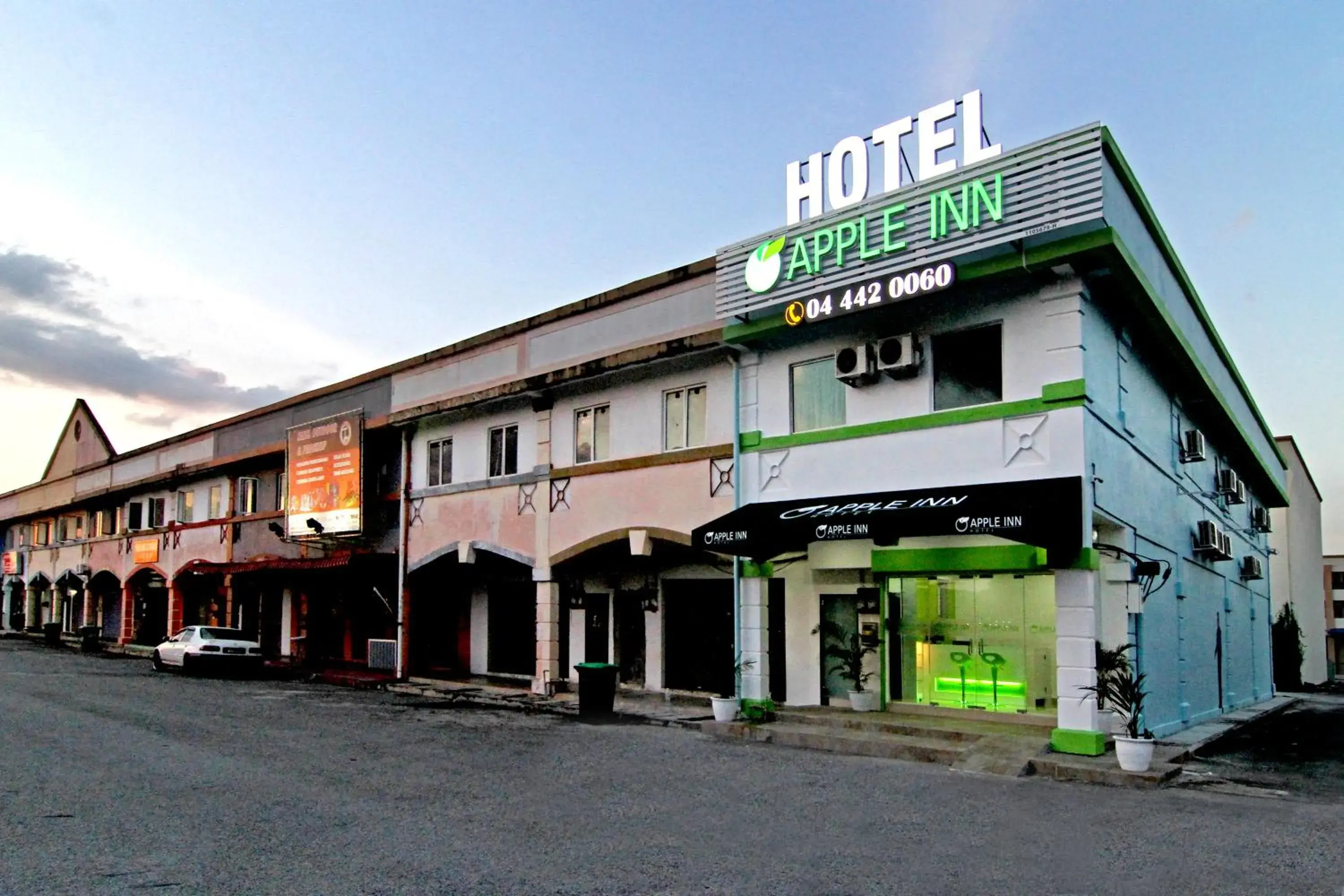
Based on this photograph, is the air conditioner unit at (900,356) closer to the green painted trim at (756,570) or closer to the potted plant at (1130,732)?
the green painted trim at (756,570)

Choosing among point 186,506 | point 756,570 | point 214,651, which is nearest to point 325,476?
point 214,651

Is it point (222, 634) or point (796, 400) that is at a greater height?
point (796, 400)

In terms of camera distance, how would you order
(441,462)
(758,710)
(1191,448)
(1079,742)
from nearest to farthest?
(1079,742)
(758,710)
(1191,448)
(441,462)

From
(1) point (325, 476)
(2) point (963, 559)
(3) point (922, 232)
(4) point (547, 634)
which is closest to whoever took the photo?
(3) point (922, 232)

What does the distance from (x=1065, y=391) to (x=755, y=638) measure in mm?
6953

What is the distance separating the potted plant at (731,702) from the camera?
1769 cm

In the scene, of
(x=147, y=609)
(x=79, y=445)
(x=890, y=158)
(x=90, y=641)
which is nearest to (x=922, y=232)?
(x=890, y=158)

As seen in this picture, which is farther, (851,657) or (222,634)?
(222,634)

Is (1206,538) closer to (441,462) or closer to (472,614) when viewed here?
(472,614)

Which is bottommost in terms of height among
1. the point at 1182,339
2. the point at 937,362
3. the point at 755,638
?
the point at 755,638

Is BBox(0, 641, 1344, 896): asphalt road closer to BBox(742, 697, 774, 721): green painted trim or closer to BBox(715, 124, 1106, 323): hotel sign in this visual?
BBox(742, 697, 774, 721): green painted trim

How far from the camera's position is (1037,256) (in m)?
14.4

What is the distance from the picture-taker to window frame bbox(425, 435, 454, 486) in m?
26.3

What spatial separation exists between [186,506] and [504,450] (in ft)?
72.3
